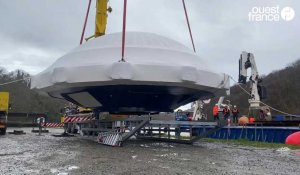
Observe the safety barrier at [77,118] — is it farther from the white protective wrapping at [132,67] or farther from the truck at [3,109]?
the white protective wrapping at [132,67]

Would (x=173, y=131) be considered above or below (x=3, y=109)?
below

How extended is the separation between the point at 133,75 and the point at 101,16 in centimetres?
855

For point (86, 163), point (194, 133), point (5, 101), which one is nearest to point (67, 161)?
point (86, 163)

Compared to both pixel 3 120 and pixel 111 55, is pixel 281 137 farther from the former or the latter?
pixel 3 120

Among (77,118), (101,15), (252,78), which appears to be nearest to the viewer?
(77,118)

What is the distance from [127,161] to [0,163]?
8.01ft

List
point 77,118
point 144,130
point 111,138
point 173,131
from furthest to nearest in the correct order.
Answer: point 77,118, point 144,130, point 173,131, point 111,138

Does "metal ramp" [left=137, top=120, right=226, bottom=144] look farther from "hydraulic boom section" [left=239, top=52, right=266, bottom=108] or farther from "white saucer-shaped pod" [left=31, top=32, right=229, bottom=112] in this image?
"hydraulic boom section" [left=239, top=52, right=266, bottom=108]

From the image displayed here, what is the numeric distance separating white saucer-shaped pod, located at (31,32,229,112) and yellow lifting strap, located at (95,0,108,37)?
17.1 feet

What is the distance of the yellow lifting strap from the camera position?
18.3m

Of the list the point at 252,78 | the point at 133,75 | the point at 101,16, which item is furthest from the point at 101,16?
the point at 252,78

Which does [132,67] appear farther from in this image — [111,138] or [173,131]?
[173,131]

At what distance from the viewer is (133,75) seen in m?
10.9

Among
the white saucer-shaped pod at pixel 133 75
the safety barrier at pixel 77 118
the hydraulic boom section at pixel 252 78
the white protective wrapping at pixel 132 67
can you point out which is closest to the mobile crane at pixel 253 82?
the hydraulic boom section at pixel 252 78
